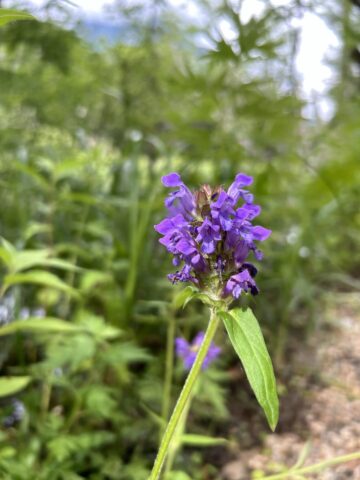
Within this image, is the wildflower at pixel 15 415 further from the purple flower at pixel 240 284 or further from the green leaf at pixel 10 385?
the purple flower at pixel 240 284

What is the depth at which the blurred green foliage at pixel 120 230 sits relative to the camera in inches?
60.9

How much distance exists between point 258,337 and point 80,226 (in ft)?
4.97

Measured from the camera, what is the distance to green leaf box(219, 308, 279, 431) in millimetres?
740

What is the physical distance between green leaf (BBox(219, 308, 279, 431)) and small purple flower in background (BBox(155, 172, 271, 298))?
56 mm

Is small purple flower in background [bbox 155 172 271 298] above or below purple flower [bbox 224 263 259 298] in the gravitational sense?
above

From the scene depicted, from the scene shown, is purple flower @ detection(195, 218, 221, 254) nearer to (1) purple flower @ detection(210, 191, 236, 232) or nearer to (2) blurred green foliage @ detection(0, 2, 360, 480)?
(1) purple flower @ detection(210, 191, 236, 232)

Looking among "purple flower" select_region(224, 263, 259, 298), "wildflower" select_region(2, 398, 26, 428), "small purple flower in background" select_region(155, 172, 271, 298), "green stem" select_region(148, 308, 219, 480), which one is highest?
"small purple flower in background" select_region(155, 172, 271, 298)

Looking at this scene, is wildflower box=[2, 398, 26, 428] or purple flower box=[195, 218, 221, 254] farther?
wildflower box=[2, 398, 26, 428]

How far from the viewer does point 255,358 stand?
0.78m

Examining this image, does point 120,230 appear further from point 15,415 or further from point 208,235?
point 208,235

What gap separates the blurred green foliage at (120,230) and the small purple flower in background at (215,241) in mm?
534

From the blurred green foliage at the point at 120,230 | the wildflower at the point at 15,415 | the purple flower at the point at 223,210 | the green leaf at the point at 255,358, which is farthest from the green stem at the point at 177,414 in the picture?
the wildflower at the point at 15,415

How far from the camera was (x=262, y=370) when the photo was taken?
765 mm

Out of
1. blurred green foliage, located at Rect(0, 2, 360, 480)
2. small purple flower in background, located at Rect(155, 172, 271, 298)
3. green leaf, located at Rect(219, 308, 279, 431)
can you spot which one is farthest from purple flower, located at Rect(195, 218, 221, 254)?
blurred green foliage, located at Rect(0, 2, 360, 480)
